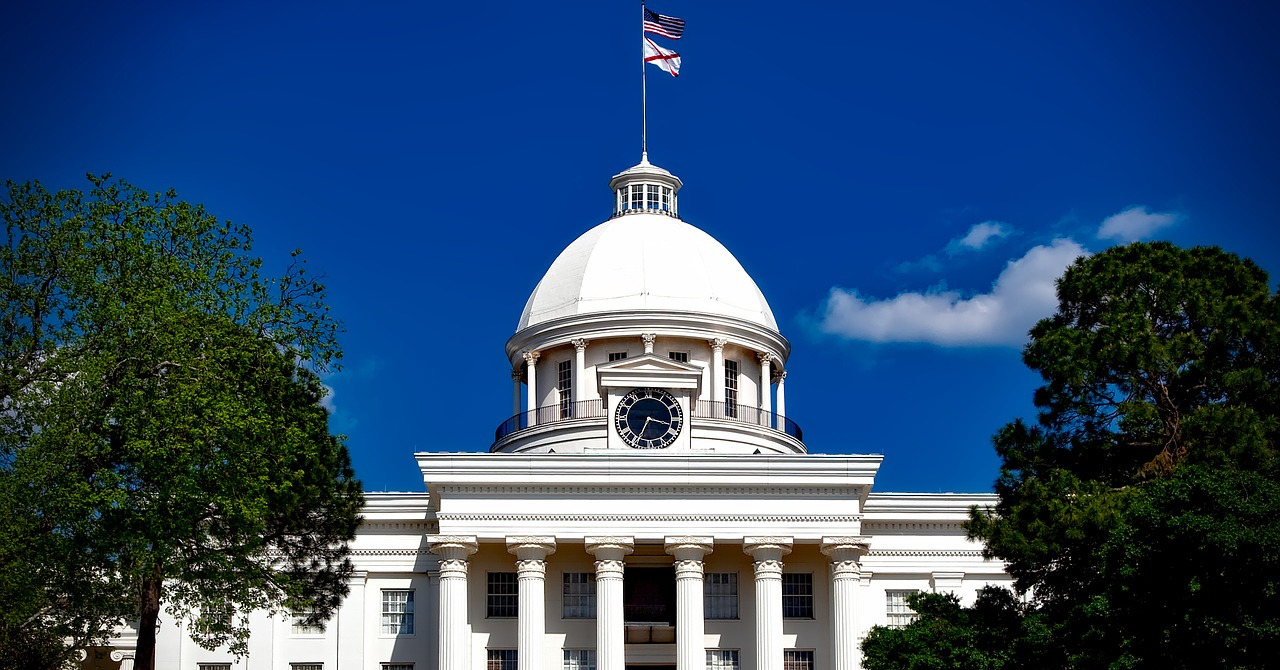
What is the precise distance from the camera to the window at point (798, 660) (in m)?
56.9

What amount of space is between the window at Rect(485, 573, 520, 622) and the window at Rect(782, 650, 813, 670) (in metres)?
8.74

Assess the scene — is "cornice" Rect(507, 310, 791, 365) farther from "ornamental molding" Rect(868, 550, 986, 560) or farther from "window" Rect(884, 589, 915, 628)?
"window" Rect(884, 589, 915, 628)

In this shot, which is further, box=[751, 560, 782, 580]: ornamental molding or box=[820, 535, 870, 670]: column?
box=[751, 560, 782, 580]: ornamental molding

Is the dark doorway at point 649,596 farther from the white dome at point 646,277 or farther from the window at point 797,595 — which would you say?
the white dome at point 646,277

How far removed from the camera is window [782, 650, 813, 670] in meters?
56.9

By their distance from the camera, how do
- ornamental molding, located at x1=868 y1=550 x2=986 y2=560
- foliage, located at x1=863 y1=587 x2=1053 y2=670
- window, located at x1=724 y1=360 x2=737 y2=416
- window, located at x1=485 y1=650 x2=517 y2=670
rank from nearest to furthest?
1. foliage, located at x1=863 y1=587 x2=1053 y2=670
2. window, located at x1=485 y1=650 x2=517 y2=670
3. ornamental molding, located at x1=868 y1=550 x2=986 y2=560
4. window, located at x1=724 y1=360 x2=737 y2=416

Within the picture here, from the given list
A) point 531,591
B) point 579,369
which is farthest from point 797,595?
point 579,369

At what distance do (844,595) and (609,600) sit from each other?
23.9 feet

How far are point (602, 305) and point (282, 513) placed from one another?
80.1 ft

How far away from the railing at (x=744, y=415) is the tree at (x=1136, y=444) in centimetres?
2090

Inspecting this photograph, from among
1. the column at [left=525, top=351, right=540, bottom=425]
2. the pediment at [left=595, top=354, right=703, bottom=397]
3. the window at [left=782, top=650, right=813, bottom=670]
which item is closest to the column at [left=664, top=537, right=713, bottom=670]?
the window at [left=782, top=650, right=813, bottom=670]

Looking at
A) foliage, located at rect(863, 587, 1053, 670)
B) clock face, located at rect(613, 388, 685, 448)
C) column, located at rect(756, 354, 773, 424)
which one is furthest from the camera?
column, located at rect(756, 354, 773, 424)

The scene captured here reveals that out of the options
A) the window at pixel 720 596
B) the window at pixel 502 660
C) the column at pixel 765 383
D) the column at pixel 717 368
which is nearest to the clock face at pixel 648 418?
the column at pixel 717 368

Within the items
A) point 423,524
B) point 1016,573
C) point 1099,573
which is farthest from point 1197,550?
point 423,524
